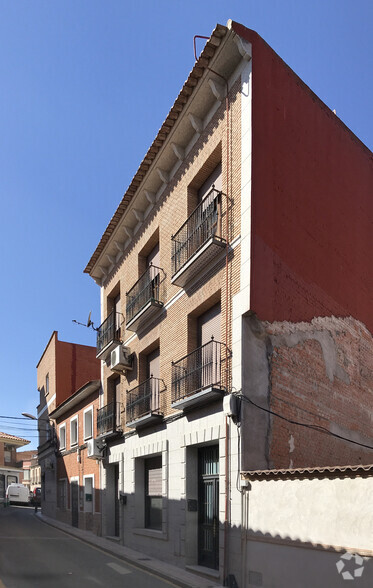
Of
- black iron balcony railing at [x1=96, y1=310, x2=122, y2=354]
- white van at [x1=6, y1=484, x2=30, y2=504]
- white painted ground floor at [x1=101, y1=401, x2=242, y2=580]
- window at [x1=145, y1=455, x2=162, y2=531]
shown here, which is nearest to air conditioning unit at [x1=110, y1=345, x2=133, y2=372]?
black iron balcony railing at [x1=96, y1=310, x2=122, y2=354]

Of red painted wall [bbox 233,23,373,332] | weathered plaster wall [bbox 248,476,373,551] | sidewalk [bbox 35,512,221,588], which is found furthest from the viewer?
red painted wall [bbox 233,23,373,332]

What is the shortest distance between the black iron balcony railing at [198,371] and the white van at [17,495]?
4036cm

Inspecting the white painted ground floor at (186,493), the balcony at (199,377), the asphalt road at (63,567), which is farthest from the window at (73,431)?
the balcony at (199,377)

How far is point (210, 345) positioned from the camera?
40.8 feet

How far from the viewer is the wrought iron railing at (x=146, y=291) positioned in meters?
15.4

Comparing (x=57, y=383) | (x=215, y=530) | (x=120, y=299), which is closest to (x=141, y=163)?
(x=120, y=299)

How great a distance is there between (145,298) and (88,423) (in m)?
10.5

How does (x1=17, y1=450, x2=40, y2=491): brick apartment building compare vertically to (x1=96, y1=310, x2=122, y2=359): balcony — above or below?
below

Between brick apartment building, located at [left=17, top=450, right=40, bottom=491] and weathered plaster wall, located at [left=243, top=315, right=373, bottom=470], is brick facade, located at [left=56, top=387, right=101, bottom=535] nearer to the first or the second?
weathered plaster wall, located at [left=243, top=315, right=373, bottom=470]

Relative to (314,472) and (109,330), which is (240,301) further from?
(109,330)

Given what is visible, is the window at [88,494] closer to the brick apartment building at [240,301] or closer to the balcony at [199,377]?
the brick apartment building at [240,301]

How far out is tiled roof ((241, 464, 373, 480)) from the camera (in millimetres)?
7410

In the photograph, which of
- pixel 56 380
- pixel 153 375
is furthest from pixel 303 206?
pixel 56 380

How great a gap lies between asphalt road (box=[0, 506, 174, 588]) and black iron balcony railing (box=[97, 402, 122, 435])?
11.9ft
